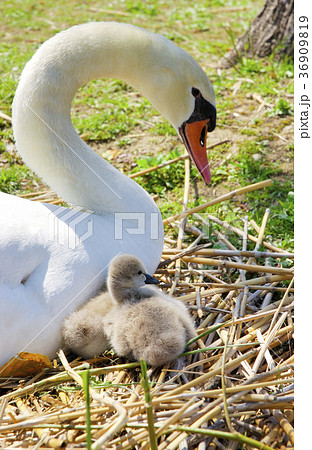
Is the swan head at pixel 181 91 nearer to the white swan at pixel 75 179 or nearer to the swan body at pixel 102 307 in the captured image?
the white swan at pixel 75 179

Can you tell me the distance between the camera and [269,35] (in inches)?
264

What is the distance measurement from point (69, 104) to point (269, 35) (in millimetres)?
4125

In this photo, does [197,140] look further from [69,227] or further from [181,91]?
[69,227]

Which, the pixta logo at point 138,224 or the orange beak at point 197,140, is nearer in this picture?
the pixta logo at point 138,224

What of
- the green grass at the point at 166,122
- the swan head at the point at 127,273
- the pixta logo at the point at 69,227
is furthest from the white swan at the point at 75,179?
the green grass at the point at 166,122

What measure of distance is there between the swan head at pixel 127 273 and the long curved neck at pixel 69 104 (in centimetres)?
47

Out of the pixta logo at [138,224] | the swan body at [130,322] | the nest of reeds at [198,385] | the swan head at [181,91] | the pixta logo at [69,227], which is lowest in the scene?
the nest of reeds at [198,385]

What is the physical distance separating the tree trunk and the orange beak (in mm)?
3243

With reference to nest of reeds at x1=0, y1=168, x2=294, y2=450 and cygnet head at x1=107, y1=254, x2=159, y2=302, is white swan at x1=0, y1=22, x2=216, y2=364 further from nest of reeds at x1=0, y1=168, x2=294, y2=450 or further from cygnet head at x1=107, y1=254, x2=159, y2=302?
nest of reeds at x1=0, y1=168, x2=294, y2=450

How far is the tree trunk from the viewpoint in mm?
6484

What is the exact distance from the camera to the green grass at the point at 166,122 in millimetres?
4789

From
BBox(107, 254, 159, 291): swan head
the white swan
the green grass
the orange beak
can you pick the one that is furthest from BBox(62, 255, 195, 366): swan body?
the green grass

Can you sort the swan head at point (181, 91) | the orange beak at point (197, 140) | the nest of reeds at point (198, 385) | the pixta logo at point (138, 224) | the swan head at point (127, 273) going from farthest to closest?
the orange beak at point (197, 140)
the swan head at point (181, 91)
the pixta logo at point (138, 224)
the swan head at point (127, 273)
the nest of reeds at point (198, 385)

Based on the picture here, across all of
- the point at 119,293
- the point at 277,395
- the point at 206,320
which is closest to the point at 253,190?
the point at 206,320
